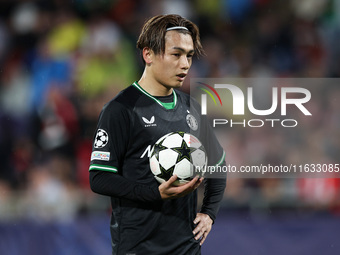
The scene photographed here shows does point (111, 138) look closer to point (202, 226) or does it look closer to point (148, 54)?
point (148, 54)

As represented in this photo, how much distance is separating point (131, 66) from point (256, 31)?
193 centimetres

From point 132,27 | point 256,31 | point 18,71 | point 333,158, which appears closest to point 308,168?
point 333,158

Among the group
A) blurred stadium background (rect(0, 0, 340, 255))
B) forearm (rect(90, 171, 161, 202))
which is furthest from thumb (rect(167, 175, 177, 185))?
blurred stadium background (rect(0, 0, 340, 255))

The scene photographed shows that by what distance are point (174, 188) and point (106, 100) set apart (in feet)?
14.0

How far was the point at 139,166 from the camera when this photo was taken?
3.28 metres

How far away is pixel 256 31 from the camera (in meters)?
8.20

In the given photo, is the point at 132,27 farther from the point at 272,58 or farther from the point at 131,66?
the point at 272,58

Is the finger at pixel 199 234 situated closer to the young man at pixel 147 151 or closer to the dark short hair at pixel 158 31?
the young man at pixel 147 151

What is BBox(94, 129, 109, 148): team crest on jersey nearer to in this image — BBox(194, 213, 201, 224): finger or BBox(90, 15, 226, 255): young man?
BBox(90, 15, 226, 255): young man

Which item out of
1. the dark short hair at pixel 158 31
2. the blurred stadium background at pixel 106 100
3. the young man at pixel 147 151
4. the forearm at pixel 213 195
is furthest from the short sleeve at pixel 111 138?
the blurred stadium background at pixel 106 100

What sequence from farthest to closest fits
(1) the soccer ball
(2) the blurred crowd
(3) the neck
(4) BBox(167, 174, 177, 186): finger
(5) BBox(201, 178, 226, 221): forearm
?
(2) the blurred crowd → (5) BBox(201, 178, 226, 221): forearm → (3) the neck → (1) the soccer ball → (4) BBox(167, 174, 177, 186): finger

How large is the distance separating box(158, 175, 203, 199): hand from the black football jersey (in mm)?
96

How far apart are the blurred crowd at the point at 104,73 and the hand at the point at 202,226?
7.29ft

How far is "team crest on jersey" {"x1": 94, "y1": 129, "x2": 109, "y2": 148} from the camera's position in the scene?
10.5 ft
